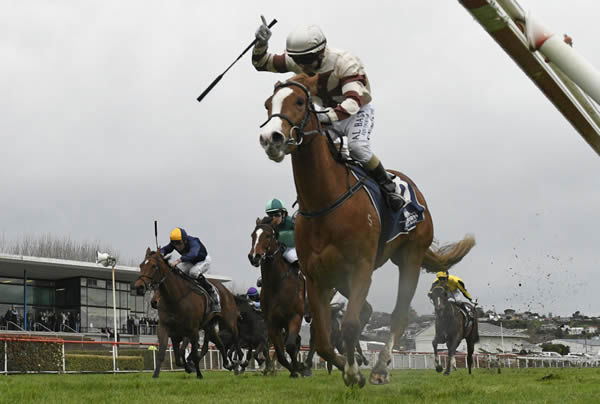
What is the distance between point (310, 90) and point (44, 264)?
143 feet

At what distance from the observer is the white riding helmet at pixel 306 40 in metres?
6.61

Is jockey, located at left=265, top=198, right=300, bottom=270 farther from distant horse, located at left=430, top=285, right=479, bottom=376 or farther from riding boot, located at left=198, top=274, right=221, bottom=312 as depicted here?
distant horse, located at left=430, top=285, right=479, bottom=376

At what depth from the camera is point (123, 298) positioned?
53719mm

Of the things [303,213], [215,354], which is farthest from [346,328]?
[215,354]

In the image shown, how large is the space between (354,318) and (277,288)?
5.98m

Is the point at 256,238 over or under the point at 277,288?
over

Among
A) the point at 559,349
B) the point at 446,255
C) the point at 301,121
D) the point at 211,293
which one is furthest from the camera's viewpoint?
the point at 559,349

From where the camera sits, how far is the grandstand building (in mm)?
47062

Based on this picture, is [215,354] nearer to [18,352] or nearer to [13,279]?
[18,352]

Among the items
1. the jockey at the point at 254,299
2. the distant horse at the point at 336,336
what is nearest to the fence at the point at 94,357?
the jockey at the point at 254,299

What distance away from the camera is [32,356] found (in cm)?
1986

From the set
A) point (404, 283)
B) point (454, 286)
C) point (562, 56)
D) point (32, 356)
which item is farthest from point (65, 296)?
point (562, 56)

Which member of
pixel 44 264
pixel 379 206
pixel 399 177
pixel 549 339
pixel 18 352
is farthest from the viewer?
pixel 549 339

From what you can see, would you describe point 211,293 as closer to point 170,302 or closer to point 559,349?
point 170,302
